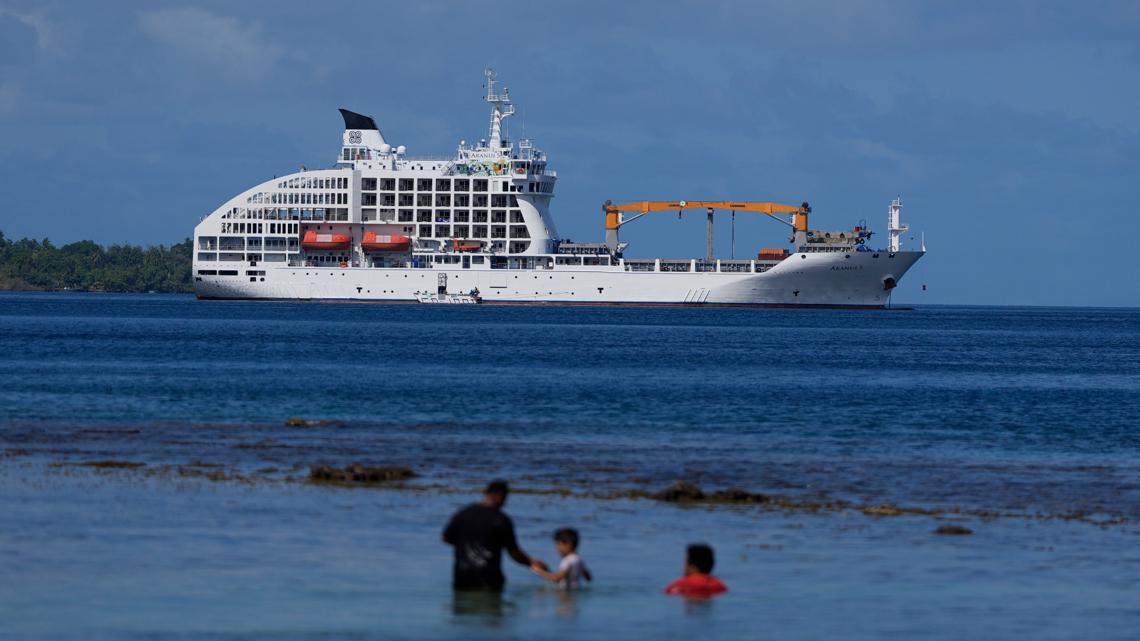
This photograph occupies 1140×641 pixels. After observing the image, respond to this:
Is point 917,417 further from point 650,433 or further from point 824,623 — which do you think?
point 824,623

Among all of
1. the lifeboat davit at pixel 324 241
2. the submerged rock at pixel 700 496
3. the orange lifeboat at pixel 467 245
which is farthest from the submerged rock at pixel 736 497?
the lifeboat davit at pixel 324 241

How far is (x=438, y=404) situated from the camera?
4169 cm

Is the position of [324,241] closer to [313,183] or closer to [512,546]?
[313,183]

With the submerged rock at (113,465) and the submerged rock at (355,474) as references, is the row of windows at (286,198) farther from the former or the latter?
the submerged rock at (355,474)

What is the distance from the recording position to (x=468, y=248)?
439 feet

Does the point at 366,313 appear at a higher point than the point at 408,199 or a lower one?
lower

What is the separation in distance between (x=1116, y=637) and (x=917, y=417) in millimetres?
26482

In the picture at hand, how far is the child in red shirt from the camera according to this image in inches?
642

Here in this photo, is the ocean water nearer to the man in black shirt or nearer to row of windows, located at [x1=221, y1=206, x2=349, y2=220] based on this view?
the man in black shirt

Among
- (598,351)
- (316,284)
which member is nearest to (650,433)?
(598,351)

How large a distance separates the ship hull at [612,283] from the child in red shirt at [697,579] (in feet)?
374

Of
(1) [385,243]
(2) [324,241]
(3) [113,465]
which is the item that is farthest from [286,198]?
(3) [113,465]

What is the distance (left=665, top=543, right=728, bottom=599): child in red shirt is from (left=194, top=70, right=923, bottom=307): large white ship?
11403cm

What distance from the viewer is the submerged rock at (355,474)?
80.5ft
